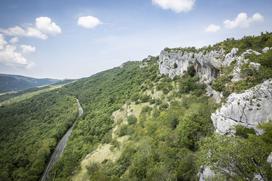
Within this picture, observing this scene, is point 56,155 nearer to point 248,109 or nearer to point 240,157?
point 248,109

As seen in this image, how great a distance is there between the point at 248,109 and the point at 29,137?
385 ft

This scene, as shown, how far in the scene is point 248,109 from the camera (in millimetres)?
23656

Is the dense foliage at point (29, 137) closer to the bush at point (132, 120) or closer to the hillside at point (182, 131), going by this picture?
the hillside at point (182, 131)

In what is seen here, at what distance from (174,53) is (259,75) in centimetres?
4832

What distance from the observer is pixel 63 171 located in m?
70.4

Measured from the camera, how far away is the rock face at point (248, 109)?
894 inches

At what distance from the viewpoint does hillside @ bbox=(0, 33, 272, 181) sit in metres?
18.7

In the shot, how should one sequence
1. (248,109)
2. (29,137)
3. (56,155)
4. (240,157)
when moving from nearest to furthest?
(240,157) → (248,109) → (56,155) → (29,137)

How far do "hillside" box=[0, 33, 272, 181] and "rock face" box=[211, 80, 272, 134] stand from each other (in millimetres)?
97

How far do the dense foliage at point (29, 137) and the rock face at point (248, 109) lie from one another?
79.5m

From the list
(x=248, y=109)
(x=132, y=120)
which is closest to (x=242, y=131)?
(x=248, y=109)

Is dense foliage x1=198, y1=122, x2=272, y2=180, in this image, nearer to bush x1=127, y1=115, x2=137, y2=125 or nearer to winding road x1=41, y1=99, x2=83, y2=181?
bush x1=127, y1=115, x2=137, y2=125

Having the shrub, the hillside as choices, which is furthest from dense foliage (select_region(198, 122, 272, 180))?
the shrub

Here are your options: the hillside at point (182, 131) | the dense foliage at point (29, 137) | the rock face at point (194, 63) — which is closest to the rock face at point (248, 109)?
the hillside at point (182, 131)
